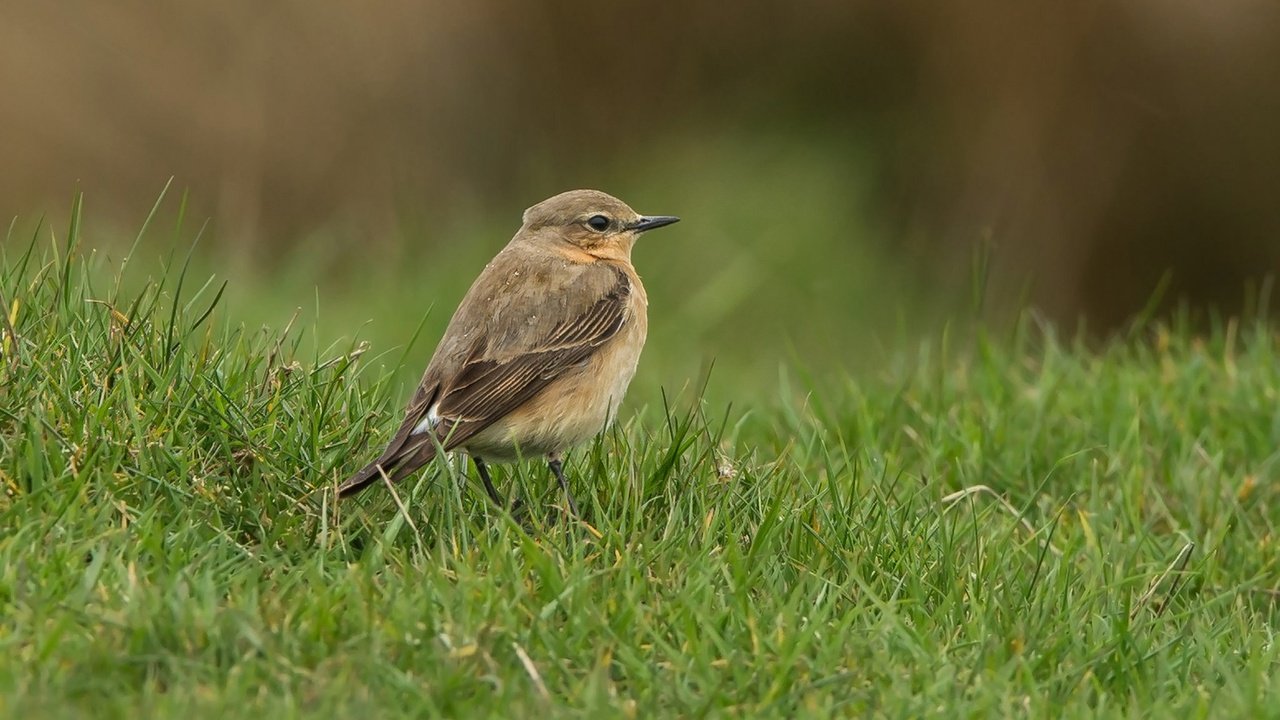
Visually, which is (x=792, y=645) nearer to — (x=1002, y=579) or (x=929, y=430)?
(x=1002, y=579)

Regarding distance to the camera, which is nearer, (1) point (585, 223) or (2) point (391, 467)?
(2) point (391, 467)

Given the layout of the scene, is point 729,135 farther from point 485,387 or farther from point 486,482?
point 486,482

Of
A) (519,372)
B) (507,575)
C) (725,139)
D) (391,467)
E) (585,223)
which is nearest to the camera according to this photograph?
(507,575)

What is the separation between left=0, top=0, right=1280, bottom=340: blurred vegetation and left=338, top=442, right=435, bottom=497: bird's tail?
24.2 feet

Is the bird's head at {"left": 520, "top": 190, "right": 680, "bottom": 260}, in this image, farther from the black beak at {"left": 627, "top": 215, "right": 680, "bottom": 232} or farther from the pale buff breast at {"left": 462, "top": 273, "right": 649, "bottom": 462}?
the pale buff breast at {"left": 462, "top": 273, "right": 649, "bottom": 462}

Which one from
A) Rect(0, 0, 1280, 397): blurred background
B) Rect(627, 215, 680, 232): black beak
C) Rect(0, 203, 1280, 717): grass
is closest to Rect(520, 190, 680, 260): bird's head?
Rect(627, 215, 680, 232): black beak

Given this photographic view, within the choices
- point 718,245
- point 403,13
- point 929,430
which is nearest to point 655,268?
point 718,245

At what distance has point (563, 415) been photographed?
20.1 feet

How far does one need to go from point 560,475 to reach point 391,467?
0.67 m

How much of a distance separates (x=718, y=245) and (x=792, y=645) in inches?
373

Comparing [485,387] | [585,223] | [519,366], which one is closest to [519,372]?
[519,366]

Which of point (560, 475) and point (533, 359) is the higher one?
point (533, 359)

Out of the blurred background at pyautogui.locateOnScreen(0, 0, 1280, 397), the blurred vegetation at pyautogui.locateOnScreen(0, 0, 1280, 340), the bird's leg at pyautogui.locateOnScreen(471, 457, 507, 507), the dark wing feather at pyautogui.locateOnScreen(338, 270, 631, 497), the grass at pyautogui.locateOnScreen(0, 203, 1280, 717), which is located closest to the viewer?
the grass at pyautogui.locateOnScreen(0, 203, 1280, 717)

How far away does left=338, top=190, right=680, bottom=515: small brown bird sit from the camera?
5.89 metres
